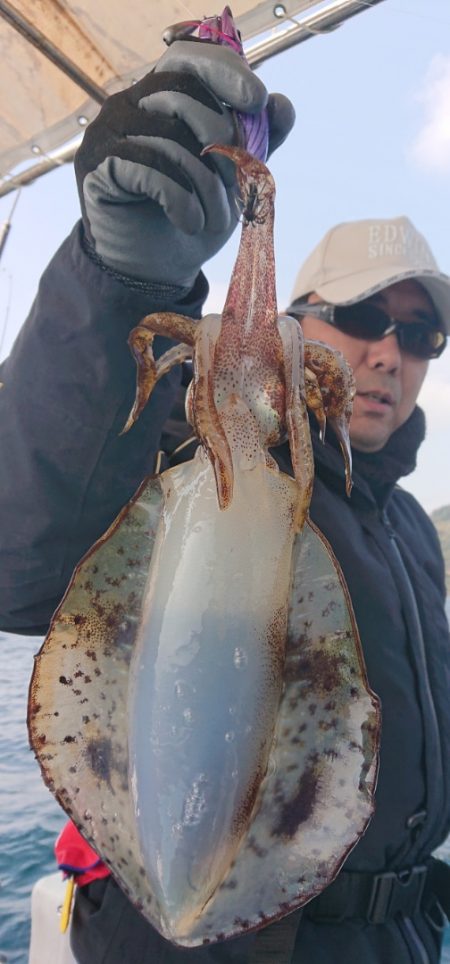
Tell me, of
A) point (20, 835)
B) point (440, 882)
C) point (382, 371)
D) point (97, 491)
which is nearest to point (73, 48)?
point (382, 371)

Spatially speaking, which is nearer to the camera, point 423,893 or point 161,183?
point 161,183

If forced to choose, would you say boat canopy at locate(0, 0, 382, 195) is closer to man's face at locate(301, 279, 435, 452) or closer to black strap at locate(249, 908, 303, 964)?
man's face at locate(301, 279, 435, 452)

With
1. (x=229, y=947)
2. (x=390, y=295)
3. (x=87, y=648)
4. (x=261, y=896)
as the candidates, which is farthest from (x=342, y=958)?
(x=390, y=295)

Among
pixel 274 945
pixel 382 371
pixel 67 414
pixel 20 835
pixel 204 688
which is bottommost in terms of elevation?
pixel 20 835

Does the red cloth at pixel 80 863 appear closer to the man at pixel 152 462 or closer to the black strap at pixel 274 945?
the man at pixel 152 462

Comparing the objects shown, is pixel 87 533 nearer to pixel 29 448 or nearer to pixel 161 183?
pixel 29 448

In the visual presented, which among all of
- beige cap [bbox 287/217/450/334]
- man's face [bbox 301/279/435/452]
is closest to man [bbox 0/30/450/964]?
man's face [bbox 301/279/435/452]

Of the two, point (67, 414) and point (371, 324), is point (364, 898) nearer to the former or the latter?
point (67, 414)
